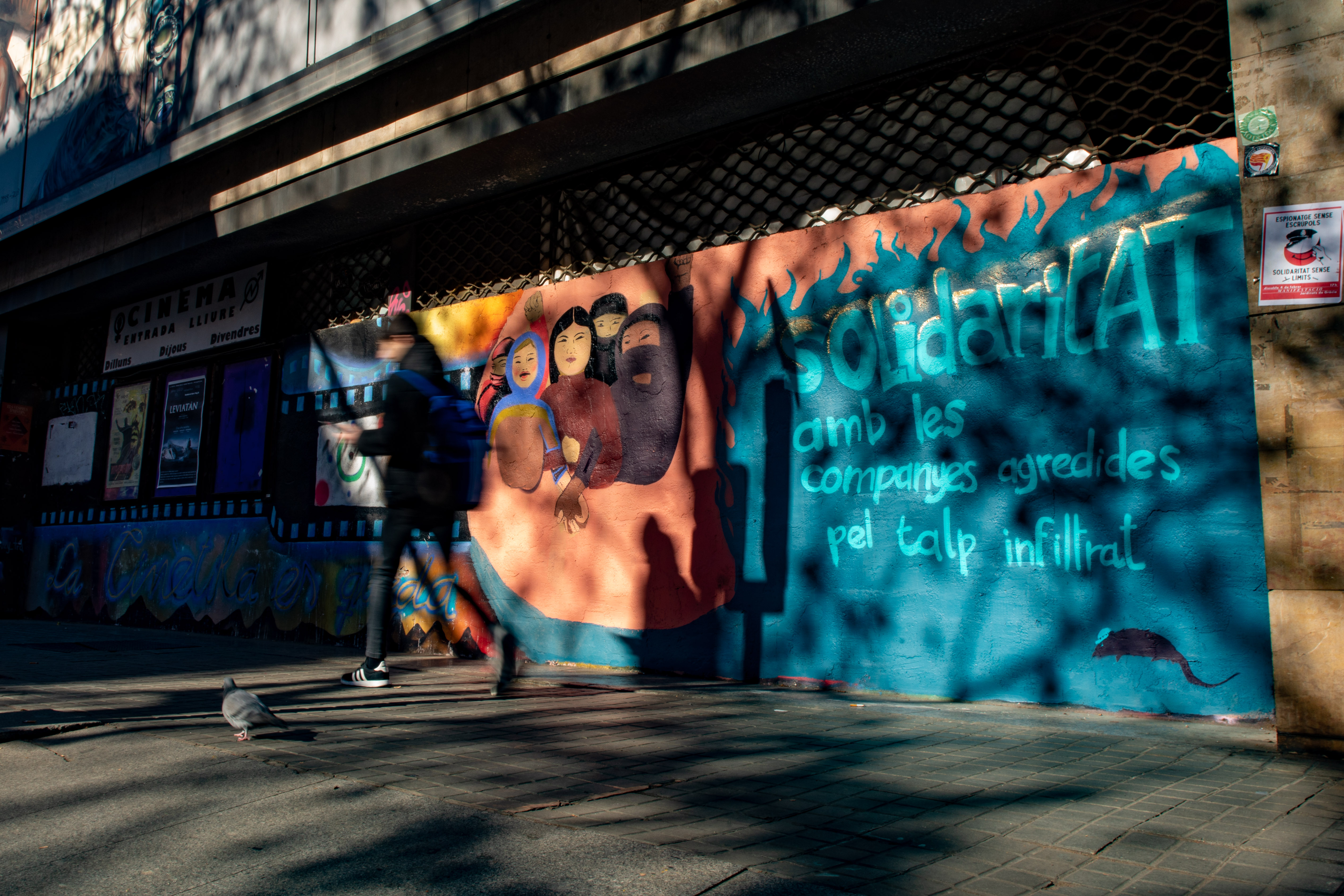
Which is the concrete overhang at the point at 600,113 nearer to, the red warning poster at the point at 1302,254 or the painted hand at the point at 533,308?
the painted hand at the point at 533,308

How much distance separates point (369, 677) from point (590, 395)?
7.69ft

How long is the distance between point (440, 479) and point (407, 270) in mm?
3733

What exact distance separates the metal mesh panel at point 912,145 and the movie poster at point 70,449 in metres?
6.31

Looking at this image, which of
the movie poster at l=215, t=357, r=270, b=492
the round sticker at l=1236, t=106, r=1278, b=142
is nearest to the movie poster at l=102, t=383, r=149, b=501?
the movie poster at l=215, t=357, r=270, b=492

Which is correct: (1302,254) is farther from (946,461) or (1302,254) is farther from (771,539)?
(771,539)

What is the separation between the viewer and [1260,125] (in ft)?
Answer: 12.3

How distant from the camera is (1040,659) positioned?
4.47 meters

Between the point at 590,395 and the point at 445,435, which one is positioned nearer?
the point at 445,435

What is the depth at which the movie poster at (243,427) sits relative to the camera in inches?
348

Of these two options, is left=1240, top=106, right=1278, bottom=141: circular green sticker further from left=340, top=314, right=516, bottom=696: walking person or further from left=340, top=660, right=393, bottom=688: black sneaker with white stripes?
left=340, top=660, right=393, bottom=688: black sneaker with white stripes

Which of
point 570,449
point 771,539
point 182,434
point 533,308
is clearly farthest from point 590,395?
point 182,434

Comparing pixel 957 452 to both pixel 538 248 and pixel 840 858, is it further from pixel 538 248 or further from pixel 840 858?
pixel 538 248

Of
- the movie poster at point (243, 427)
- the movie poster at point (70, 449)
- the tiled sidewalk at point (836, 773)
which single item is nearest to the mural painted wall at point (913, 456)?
the tiled sidewalk at point (836, 773)

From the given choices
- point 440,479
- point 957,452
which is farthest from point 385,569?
point 957,452
